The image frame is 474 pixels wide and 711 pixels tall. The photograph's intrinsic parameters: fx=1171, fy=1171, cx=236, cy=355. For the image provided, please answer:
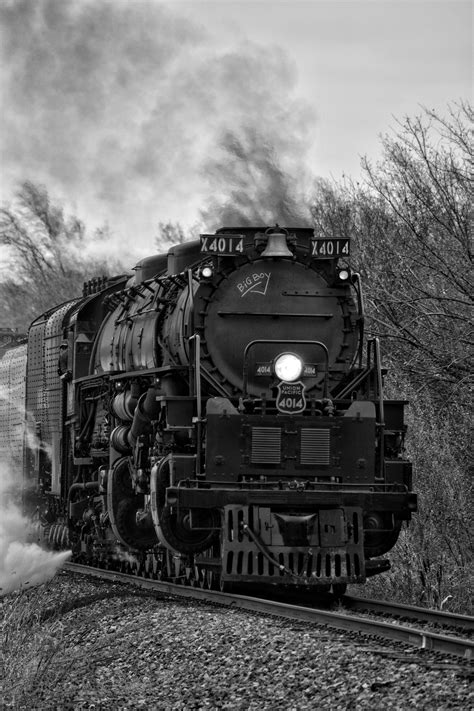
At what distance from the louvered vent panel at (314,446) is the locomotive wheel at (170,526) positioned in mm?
1312

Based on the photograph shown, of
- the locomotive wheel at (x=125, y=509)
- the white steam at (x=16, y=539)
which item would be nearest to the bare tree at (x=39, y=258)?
the white steam at (x=16, y=539)

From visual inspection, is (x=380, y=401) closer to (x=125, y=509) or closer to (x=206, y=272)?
(x=206, y=272)

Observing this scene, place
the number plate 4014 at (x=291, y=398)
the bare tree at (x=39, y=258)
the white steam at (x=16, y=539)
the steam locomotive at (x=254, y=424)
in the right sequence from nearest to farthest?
the steam locomotive at (x=254, y=424)
the number plate 4014 at (x=291, y=398)
the white steam at (x=16, y=539)
the bare tree at (x=39, y=258)

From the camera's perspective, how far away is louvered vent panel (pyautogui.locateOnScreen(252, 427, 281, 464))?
11586 millimetres

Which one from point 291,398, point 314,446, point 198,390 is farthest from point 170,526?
point 291,398

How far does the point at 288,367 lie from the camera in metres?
11.8

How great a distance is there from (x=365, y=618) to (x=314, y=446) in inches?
77.4

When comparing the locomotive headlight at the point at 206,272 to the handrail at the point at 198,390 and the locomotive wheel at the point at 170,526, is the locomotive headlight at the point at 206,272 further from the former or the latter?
the locomotive wheel at the point at 170,526

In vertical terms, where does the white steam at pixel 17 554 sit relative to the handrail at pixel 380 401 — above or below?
below

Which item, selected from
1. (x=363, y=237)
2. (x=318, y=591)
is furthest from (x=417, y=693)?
(x=363, y=237)

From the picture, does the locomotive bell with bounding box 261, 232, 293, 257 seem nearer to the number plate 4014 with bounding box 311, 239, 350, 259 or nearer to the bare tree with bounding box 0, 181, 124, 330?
the number plate 4014 with bounding box 311, 239, 350, 259

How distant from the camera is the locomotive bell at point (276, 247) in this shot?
1226 centimetres

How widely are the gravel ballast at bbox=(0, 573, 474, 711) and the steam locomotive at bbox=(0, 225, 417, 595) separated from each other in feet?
3.68

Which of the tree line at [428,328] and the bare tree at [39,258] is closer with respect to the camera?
the tree line at [428,328]
